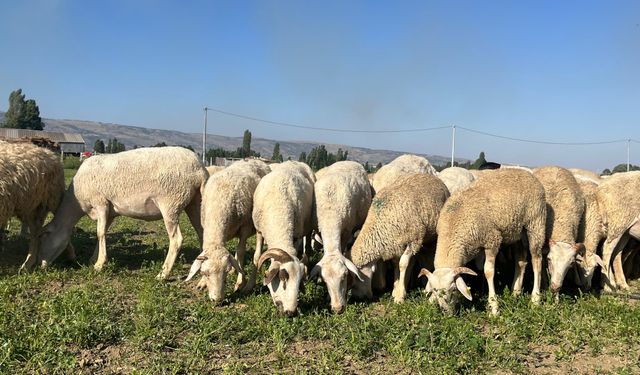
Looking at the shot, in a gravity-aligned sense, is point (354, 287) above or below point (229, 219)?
below

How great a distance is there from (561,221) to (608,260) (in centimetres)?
152

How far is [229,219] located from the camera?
7379 mm

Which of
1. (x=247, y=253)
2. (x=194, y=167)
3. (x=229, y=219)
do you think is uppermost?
(x=194, y=167)

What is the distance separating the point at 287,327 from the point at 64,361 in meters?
2.29

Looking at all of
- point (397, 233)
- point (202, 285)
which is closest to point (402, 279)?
point (397, 233)

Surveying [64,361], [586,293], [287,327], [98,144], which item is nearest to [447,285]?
[287,327]

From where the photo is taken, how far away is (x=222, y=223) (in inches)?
286

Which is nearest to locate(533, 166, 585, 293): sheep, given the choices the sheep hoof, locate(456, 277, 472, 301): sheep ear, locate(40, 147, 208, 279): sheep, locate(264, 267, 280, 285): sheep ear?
locate(456, 277, 472, 301): sheep ear

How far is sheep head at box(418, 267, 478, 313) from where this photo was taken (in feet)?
20.3

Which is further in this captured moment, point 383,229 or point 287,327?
point 383,229

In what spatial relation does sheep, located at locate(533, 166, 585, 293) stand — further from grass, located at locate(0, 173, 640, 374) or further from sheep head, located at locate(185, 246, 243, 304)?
sheep head, located at locate(185, 246, 243, 304)

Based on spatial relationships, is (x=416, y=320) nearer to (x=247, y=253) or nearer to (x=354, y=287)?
(x=354, y=287)

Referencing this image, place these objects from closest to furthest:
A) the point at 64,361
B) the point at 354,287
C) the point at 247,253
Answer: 1. the point at 64,361
2. the point at 354,287
3. the point at 247,253

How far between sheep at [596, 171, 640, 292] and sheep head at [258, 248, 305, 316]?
5300 millimetres
